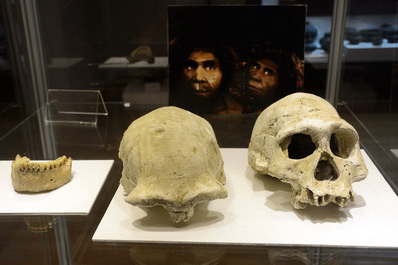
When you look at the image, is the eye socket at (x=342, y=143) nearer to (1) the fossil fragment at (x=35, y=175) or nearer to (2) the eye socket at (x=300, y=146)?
(2) the eye socket at (x=300, y=146)

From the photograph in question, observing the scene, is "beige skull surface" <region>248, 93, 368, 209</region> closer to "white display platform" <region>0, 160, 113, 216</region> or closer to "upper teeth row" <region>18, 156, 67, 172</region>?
"white display platform" <region>0, 160, 113, 216</region>

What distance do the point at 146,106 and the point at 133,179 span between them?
3.39ft

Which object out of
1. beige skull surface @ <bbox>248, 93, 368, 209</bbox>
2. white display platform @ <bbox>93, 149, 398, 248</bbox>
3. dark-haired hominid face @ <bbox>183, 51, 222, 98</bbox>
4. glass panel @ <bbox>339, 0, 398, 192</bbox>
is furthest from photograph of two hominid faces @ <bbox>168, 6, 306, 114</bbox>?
white display platform @ <bbox>93, 149, 398, 248</bbox>

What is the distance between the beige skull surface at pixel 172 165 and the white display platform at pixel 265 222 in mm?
87

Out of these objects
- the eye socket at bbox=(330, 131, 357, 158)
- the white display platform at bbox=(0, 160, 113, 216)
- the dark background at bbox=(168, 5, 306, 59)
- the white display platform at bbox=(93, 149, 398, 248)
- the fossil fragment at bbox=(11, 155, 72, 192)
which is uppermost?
the dark background at bbox=(168, 5, 306, 59)

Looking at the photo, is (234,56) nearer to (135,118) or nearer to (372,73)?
(135,118)

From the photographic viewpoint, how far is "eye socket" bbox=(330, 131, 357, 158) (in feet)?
5.43

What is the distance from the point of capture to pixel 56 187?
1864 millimetres

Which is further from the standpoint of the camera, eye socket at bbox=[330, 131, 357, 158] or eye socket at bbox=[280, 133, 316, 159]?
eye socket at bbox=[280, 133, 316, 159]

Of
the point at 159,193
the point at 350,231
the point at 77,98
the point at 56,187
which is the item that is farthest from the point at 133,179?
the point at 77,98

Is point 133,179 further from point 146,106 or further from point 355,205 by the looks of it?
point 146,106

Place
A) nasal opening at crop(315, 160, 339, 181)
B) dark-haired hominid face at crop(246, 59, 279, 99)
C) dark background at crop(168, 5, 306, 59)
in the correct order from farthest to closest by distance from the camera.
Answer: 1. dark-haired hominid face at crop(246, 59, 279, 99)
2. dark background at crop(168, 5, 306, 59)
3. nasal opening at crop(315, 160, 339, 181)

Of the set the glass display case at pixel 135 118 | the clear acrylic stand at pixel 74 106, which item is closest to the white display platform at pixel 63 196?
the glass display case at pixel 135 118

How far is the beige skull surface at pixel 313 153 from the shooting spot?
1.57 meters
